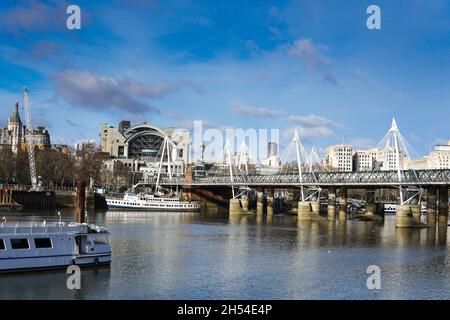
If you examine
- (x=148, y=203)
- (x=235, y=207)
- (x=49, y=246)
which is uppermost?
(x=49, y=246)

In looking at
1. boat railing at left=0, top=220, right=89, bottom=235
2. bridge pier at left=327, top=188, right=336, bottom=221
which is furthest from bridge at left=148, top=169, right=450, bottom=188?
boat railing at left=0, top=220, right=89, bottom=235

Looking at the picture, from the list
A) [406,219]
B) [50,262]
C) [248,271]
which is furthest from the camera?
[406,219]

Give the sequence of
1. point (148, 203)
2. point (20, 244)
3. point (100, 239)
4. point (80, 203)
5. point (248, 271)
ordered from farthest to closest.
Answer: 1. point (148, 203)
2. point (80, 203)
3. point (100, 239)
4. point (248, 271)
5. point (20, 244)

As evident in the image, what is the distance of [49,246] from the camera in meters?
49.0

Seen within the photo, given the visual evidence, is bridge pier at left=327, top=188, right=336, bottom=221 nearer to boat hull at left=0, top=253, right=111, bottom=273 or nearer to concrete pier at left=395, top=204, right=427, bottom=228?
concrete pier at left=395, top=204, right=427, bottom=228

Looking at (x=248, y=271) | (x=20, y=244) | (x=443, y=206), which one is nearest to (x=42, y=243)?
(x=20, y=244)

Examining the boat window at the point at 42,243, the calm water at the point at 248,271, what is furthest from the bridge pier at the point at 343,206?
the boat window at the point at 42,243

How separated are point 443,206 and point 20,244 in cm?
9981

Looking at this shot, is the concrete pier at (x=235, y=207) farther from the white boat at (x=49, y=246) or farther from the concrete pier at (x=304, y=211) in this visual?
→ the white boat at (x=49, y=246)

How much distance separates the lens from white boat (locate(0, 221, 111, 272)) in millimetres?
46688

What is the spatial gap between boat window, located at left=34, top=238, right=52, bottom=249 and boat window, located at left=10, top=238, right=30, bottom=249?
0.75 meters

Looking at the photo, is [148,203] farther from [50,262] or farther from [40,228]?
[50,262]

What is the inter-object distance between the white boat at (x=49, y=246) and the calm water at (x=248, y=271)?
116 centimetres
